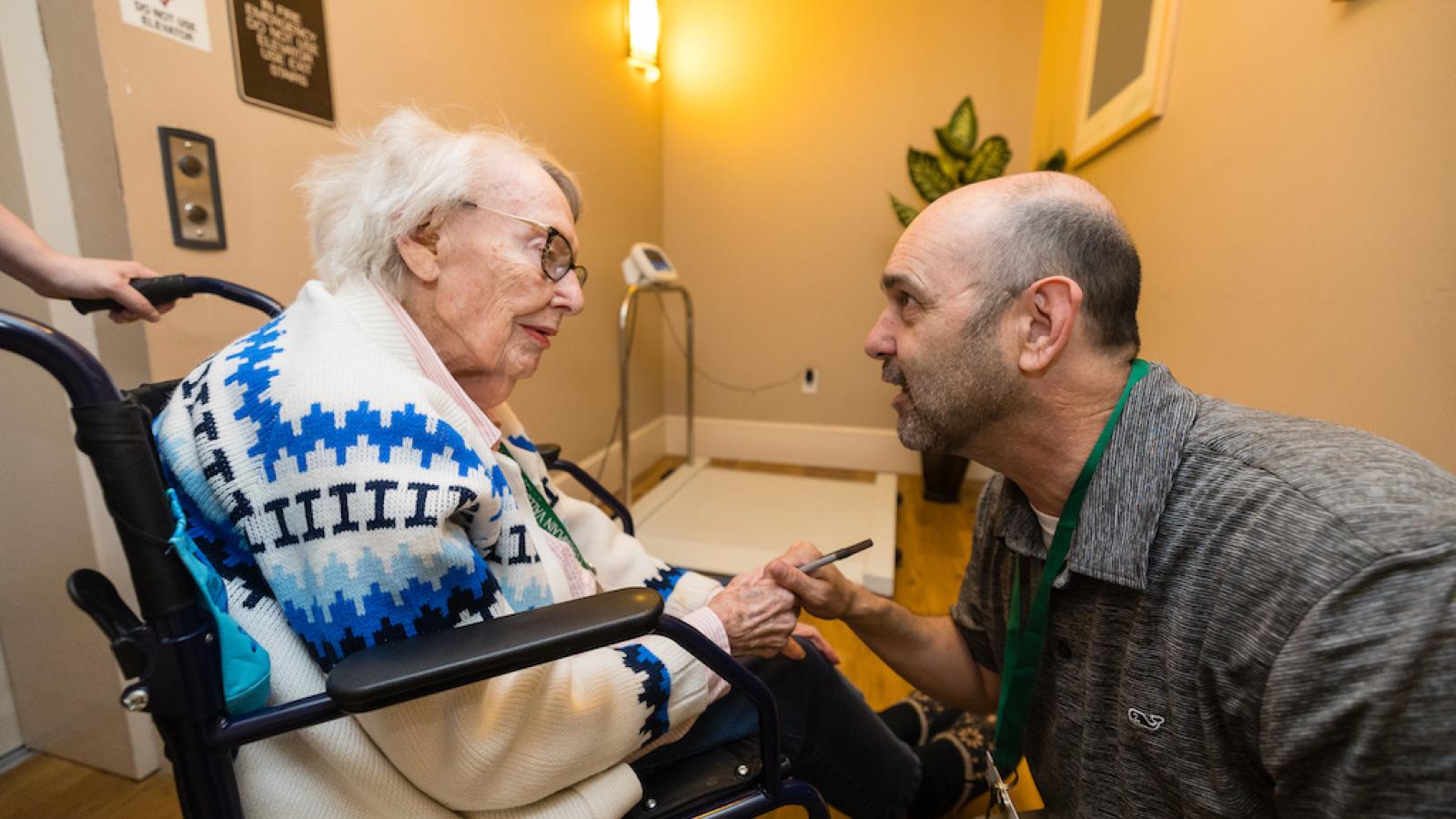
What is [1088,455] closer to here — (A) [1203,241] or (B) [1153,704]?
(B) [1153,704]

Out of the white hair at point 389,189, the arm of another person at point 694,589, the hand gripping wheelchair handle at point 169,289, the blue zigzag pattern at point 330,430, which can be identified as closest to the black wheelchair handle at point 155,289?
the hand gripping wheelchair handle at point 169,289

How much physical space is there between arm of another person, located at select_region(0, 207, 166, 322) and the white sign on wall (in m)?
0.49

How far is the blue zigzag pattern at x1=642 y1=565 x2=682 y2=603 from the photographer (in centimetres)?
122

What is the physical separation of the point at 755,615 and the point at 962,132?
280cm

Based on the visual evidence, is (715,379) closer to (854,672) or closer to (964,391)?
(854,672)

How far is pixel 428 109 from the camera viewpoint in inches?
75.7

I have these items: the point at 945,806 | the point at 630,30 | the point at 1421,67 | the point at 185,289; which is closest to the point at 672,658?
the point at 945,806

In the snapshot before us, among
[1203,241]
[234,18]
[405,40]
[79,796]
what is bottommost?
[79,796]

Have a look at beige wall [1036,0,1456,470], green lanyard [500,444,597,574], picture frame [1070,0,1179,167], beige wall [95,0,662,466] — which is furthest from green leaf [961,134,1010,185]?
green lanyard [500,444,597,574]

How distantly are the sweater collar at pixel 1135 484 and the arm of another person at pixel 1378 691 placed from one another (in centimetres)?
15

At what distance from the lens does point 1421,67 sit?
0.91 m

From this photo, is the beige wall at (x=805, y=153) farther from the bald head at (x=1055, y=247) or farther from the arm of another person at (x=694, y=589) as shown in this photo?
the bald head at (x=1055, y=247)

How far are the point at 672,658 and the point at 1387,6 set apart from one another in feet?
4.53

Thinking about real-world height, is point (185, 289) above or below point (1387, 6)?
below
